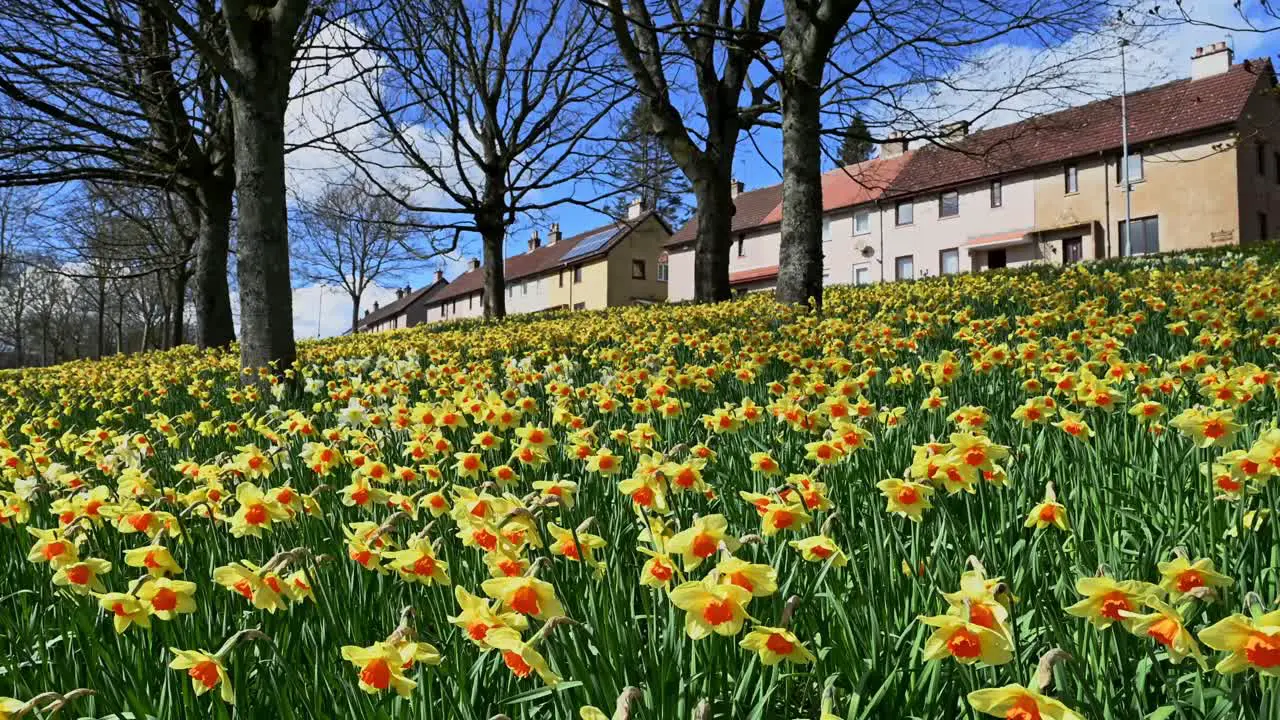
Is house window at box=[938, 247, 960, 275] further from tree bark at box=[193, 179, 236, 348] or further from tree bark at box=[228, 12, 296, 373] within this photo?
tree bark at box=[228, 12, 296, 373]

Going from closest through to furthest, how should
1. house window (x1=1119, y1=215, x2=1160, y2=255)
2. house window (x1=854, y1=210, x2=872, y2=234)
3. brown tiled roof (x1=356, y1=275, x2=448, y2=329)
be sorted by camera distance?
1. house window (x1=1119, y1=215, x2=1160, y2=255)
2. house window (x1=854, y1=210, x2=872, y2=234)
3. brown tiled roof (x1=356, y1=275, x2=448, y2=329)

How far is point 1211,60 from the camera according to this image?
99.1 feet

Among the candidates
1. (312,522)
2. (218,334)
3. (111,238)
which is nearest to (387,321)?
(111,238)

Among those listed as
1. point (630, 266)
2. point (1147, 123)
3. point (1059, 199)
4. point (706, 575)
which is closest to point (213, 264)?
point (706, 575)

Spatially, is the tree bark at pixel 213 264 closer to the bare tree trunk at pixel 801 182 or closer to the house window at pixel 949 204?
the bare tree trunk at pixel 801 182

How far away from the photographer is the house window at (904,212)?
36.7m

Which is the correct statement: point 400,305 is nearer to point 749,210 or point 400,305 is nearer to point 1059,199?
point 749,210

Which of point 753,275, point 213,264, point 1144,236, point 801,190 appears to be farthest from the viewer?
point 753,275

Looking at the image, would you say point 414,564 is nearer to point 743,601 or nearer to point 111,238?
point 743,601

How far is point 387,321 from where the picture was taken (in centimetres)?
7788

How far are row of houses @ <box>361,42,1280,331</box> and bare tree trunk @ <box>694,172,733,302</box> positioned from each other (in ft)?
21.4

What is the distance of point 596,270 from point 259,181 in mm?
41507

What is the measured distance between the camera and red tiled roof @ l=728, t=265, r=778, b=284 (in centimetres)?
4031

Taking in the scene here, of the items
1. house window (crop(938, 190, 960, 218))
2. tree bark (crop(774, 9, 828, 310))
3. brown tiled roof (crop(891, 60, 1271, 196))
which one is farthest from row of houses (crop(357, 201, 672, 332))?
tree bark (crop(774, 9, 828, 310))
